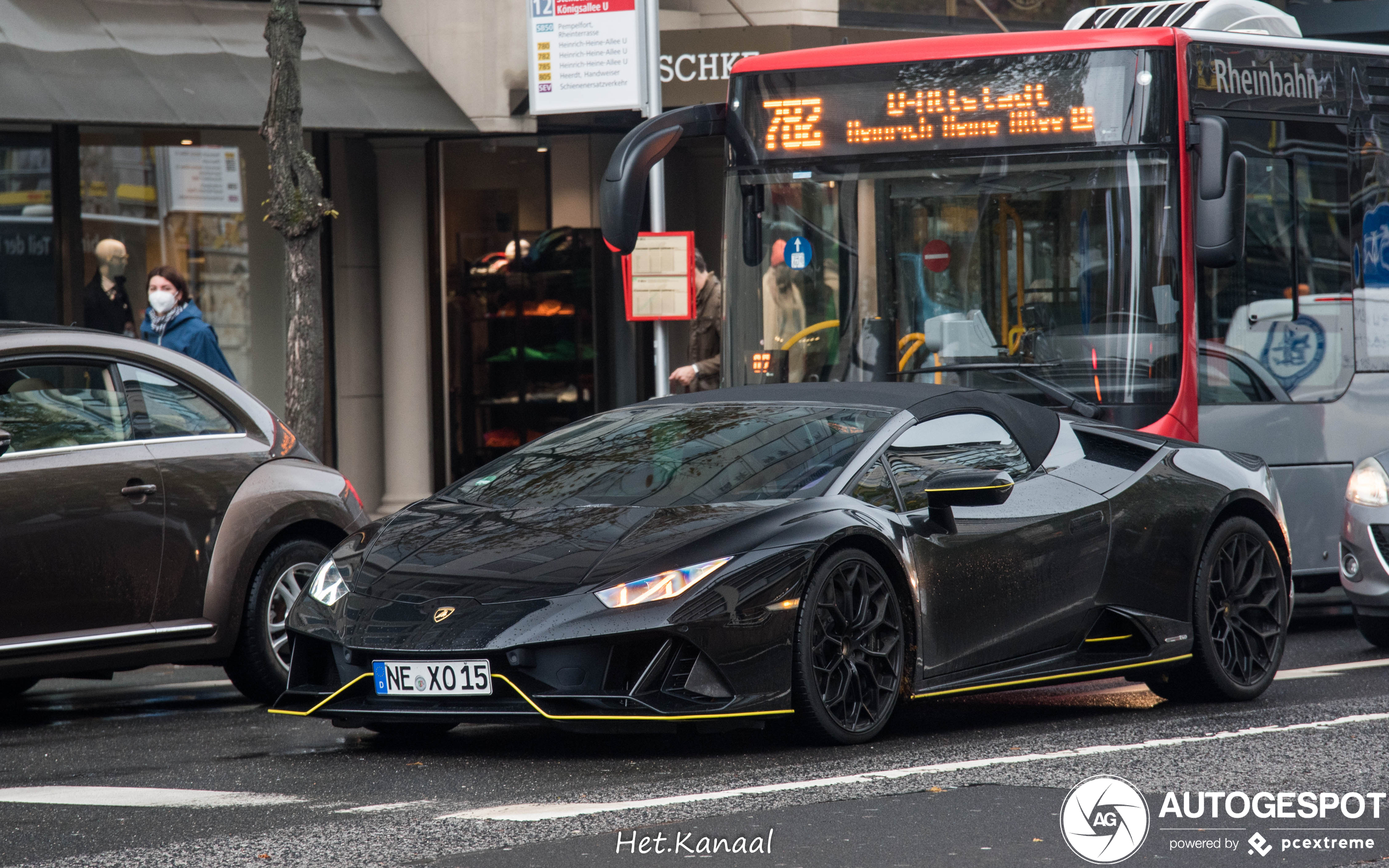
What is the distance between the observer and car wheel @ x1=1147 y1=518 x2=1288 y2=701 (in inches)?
308

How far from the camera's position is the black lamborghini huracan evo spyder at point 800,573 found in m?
6.18

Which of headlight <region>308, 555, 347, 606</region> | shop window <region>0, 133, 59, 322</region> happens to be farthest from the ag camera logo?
shop window <region>0, 133, 59, 322</region>

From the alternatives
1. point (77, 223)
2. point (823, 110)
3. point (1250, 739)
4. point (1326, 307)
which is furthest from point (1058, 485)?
point (77, 223)

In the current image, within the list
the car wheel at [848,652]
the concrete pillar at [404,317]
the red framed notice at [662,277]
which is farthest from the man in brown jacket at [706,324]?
the car wheel at [848,652]

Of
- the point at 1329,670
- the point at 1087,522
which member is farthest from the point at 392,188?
the point at 1087,522

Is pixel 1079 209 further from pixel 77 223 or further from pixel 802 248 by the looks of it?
pixel 77 223

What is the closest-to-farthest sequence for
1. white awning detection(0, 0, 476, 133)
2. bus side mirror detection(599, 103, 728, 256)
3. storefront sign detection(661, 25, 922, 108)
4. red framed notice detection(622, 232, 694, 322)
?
bus side mirror detection(599, 103, 728, 256)
red framed notice detection(622, 232, 694, 322)
white awning detection(0, 0, 476, 133)
storefront sign detection(661, 25, 922, 108)

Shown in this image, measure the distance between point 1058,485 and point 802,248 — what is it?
327cm

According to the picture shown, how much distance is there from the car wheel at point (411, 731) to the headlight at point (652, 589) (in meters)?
1.08

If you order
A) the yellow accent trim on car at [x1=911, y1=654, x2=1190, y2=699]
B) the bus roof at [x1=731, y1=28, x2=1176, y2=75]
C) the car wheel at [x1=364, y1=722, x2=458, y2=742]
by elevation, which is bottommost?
the car wheel at [x1=364, y1=722, x2=458, y2=742]

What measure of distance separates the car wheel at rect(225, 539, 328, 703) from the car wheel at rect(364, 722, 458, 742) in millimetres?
1405

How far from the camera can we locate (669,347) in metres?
19.8

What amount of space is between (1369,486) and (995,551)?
3.67m

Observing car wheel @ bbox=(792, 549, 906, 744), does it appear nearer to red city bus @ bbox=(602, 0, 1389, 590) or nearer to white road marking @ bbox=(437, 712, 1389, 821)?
white road marking @ bbox=(437, 712, 1389, 821)
